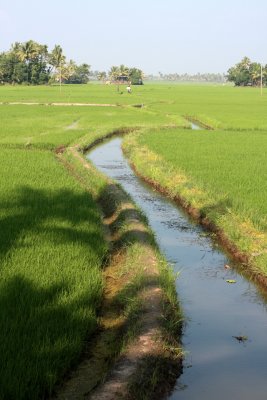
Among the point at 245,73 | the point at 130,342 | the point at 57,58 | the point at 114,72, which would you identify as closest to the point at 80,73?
the point at 114,72

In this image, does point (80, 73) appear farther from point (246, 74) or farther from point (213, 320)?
point (213, 320)

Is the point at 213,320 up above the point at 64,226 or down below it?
below

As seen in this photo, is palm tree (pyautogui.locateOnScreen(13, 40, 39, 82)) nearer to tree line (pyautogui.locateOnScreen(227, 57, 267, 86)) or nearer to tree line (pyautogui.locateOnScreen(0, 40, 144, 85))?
tree line (pyautogui.locateOnScreen(0, 40, 144, 85))

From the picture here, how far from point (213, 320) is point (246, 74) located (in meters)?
90.0

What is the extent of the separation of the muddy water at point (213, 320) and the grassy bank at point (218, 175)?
384mm

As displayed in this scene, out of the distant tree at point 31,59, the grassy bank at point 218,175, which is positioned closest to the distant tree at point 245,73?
the distant tree at point 31,59

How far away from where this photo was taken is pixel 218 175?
10422 millimetres

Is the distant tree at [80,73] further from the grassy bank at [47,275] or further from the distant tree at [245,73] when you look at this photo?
the grassy bank at [47,275]

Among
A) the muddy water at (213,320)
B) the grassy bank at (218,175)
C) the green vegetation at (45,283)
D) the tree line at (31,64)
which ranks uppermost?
the tree line at (31,64)

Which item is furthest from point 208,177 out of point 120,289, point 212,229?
point 120,289

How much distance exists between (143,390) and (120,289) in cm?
187

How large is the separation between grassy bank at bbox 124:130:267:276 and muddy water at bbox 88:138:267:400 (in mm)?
384

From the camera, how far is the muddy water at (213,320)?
3693 mm

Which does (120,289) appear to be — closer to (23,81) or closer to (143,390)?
(143,390)
